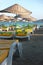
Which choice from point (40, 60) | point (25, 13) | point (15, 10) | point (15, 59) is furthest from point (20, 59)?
point (25, 13)

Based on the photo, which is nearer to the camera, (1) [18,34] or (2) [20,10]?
(2) [20,10]

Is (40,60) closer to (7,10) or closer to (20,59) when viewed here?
(20,59)

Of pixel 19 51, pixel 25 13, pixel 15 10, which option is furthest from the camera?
pixel 25 13

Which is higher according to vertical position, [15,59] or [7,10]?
[7,10]

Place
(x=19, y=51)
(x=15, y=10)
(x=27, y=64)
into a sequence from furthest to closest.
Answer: (x=15, y=10), (x=19, y=51), (x=27, y=64)

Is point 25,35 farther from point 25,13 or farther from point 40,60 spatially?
point 40,60

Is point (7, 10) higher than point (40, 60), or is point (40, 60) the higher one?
point (7, 10)

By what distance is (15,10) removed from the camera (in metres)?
10.3

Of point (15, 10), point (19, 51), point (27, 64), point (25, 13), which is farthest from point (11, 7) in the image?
point (27, 64)

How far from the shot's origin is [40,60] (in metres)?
5.83

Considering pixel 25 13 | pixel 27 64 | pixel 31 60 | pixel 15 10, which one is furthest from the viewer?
pixel 25 13

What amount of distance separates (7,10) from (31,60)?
551 cm

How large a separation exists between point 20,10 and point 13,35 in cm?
158

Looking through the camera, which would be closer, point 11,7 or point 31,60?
point 31,60
